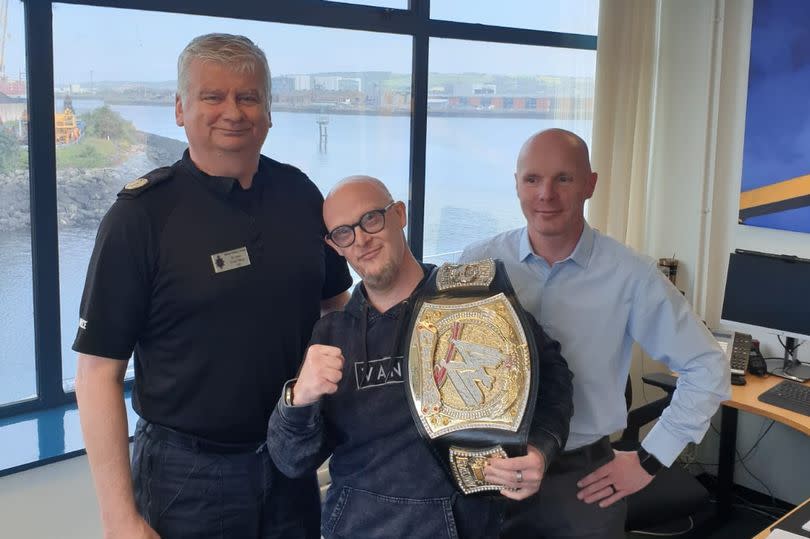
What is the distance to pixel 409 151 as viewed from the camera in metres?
3.59

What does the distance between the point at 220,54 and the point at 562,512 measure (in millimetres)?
1305

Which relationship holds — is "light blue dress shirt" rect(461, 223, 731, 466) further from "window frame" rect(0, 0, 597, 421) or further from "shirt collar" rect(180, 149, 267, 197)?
"window frame" rect(0, 0, 597, 421)

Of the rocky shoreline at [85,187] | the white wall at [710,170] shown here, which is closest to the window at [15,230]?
the rocky shoreline at [85,187]

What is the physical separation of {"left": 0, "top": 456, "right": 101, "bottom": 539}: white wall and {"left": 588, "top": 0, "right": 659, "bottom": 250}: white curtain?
2487 mm

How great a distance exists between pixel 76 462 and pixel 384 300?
1.46 meters

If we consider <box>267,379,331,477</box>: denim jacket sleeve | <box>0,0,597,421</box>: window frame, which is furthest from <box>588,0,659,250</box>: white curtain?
<box>267,379,331,477</box>: denim jacket sleeve

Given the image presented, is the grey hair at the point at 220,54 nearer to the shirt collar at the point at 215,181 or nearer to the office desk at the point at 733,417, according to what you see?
the shirt collar at the point at 215,181

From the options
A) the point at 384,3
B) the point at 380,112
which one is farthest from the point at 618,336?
the point at 384,3

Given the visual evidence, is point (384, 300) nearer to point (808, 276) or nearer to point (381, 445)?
point (381, 445)

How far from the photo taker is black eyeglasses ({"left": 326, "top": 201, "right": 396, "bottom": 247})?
64.7 inches

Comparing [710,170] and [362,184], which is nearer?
[362,184]

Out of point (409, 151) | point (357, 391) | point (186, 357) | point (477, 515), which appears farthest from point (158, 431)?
point (409, 151)

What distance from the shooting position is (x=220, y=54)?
1.71 metres

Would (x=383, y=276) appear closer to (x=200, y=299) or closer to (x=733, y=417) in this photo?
(x=200, y=299)
